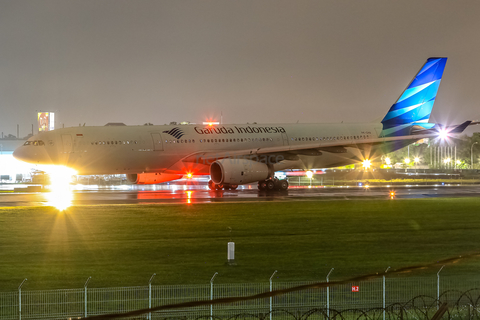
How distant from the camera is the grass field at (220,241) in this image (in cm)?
1794

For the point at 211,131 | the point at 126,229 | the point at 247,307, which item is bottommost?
the point at 247,307

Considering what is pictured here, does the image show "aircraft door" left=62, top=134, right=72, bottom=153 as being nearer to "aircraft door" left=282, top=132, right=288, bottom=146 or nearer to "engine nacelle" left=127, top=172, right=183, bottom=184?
"engine nacelle" left=127, top=172, right=183, bottom=184

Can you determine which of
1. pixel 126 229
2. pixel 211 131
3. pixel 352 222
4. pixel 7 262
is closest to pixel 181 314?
pixel 7 262

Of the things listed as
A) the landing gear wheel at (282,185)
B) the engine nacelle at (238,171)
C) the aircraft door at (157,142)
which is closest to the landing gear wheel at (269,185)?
the landing gear wheel at (282,185)

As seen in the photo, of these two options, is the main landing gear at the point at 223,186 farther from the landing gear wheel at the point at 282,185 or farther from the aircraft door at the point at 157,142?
the aircraft door at the point at 157,142

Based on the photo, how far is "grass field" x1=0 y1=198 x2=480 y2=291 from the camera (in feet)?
58.8

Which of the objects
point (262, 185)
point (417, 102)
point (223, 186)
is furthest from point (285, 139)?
point (417, 102)

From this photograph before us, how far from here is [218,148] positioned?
129 feet

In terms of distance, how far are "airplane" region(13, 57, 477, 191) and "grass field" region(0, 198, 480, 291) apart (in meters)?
8.22

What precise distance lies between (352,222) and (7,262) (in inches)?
594

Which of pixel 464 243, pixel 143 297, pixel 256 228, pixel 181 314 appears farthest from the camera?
pixel 256 228

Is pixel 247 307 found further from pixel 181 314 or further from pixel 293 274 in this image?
pixel 293 274

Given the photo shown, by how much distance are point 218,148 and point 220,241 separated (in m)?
18.2

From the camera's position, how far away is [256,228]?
23641mm
